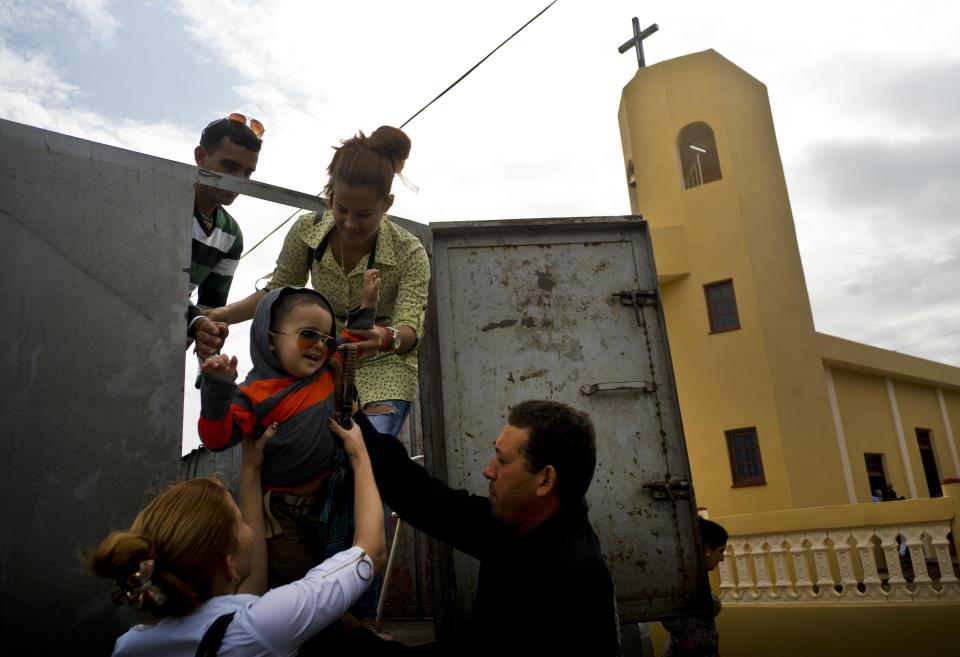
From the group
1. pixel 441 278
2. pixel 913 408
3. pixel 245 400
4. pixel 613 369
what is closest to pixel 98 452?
pixel 245 400

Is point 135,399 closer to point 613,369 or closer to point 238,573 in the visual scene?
point 238,573

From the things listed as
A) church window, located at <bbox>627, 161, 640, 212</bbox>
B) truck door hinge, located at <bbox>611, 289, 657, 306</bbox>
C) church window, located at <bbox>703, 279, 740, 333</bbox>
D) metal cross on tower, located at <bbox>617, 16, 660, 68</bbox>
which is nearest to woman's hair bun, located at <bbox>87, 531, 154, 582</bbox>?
truck door hinge, located at <bbox>611, 289, 657, 306</bbox>

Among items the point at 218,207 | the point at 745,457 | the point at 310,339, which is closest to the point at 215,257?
the point at 218,207

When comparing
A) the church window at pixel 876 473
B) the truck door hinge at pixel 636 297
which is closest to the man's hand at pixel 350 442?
the truck door hinge at pixel 636 297

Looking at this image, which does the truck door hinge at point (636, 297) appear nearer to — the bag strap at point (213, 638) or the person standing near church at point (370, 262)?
the person standing near church at point (370, 262)

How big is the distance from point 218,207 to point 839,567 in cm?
787

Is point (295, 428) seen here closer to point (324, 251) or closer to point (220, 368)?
point (220, 368)

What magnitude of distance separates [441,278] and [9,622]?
246 centimetres

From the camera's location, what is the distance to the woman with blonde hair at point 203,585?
1.60m

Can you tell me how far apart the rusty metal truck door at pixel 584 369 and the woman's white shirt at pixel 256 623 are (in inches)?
69.7

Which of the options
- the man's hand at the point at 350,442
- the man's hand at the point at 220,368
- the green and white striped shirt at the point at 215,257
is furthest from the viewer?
the green and white striped shirt at the point at 215,257

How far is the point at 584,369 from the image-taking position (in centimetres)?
390

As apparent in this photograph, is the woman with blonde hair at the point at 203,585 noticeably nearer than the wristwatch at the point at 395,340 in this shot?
Yes

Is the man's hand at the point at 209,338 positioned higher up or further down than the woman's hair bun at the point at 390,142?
further down
